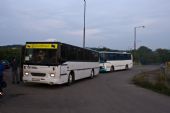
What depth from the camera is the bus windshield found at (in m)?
17.0

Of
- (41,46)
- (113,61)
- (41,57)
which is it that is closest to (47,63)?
(41,57)

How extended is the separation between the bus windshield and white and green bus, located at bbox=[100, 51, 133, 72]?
17956 mm

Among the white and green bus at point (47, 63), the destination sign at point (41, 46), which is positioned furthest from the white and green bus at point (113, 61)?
the destination sign at point (41, 46)

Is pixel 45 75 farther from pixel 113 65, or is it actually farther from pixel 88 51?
pixel 113 65

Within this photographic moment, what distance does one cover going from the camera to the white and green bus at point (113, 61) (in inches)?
1389

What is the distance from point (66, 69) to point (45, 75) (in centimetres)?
167

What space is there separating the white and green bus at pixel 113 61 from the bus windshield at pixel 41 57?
58.9 ft

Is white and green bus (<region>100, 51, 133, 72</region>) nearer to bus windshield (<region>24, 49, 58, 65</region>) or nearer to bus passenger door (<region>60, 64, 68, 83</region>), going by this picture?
bus passenger door (<region>60, 64, 68, 83</region>)

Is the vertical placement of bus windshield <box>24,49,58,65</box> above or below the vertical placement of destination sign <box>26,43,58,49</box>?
below

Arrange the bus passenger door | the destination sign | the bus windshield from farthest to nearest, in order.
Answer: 1. the bus passenger door
2. the destination sign
3. the bus windshield

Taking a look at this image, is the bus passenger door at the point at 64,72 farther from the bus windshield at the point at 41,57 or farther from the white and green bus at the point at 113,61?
the white and green bus at the point at 113,61

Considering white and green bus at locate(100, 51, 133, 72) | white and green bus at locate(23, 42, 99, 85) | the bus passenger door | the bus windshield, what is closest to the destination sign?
white and green bus at locate(23, 42, 99, 85)

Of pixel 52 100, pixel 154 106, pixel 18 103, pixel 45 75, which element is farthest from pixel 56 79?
pixel 154 106

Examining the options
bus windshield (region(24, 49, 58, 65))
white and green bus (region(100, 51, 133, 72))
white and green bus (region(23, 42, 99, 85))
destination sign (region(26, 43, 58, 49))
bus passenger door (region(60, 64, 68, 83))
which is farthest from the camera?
white and green bus (region(100, 51, 133, 72))
